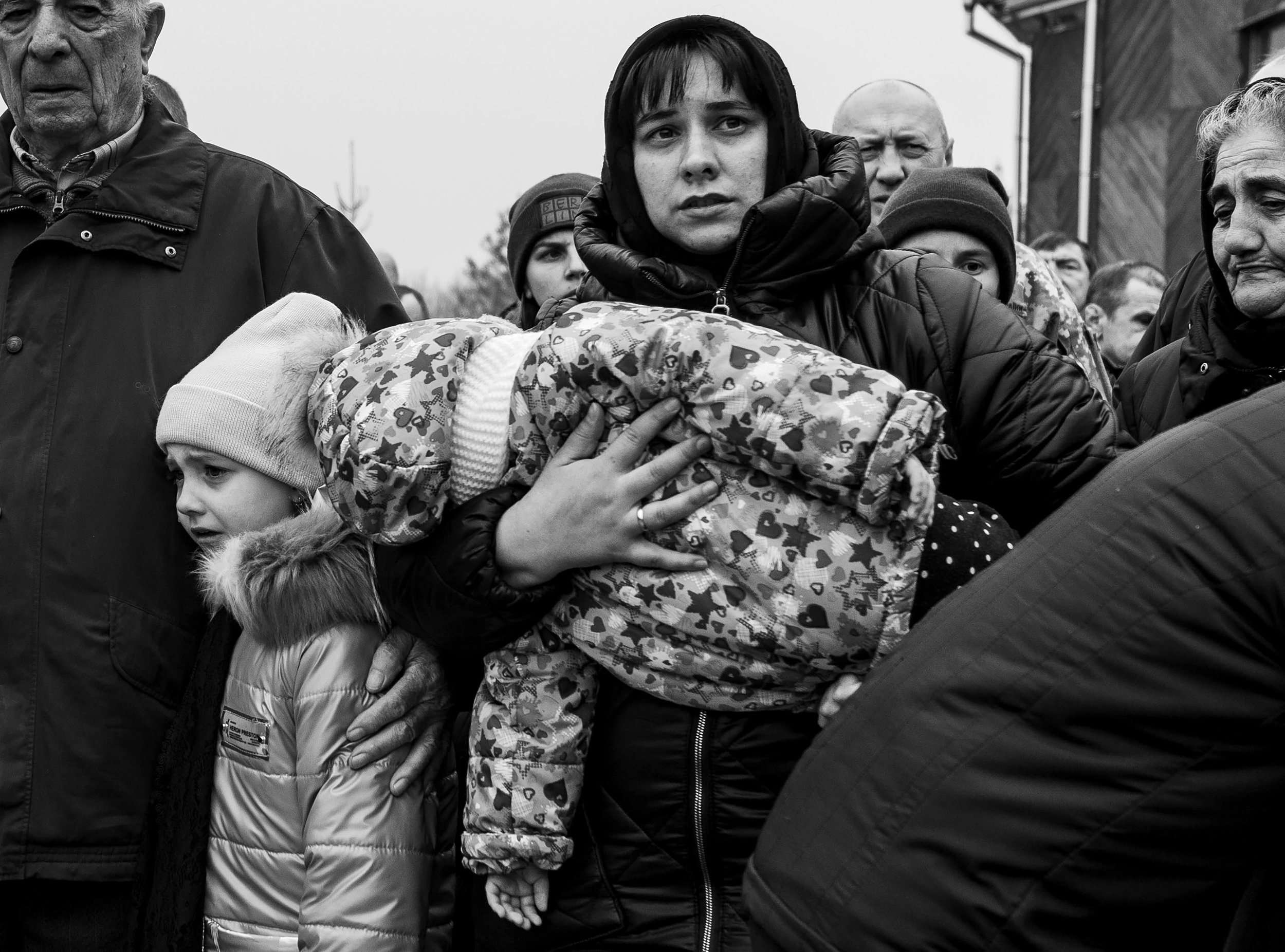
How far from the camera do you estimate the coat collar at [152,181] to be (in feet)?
9.96

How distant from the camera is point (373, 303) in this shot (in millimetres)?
3211

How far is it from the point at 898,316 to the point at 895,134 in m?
2.47

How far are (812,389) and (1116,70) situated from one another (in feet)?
48.8

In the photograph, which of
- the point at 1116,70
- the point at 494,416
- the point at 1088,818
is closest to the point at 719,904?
the point at 494,416

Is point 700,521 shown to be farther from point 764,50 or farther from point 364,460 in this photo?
point 764,50

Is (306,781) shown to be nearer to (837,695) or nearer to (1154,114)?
(837,695)

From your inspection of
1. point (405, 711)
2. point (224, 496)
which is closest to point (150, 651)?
point (224, 496)

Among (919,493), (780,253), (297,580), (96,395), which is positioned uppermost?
(780,253)

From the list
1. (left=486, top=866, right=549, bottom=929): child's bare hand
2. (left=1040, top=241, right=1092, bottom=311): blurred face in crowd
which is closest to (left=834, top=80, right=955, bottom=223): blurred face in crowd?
(left=1040, top=241, right=1092, bottom=311): blurred face in crowd

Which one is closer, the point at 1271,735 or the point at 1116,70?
the point at 1271,735

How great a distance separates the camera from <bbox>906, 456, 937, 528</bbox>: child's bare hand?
189cm

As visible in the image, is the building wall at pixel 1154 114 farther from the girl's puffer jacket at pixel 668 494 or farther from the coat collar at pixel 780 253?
the girl's puffer jacket at pixel 668 494

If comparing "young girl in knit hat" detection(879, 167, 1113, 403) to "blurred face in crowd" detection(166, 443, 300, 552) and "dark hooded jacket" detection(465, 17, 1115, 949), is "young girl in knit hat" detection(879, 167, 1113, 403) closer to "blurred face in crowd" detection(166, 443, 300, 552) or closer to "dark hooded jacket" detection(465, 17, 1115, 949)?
"dark hooded jacket" detection(465, 17, 1115, 949)

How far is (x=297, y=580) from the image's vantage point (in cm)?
260
